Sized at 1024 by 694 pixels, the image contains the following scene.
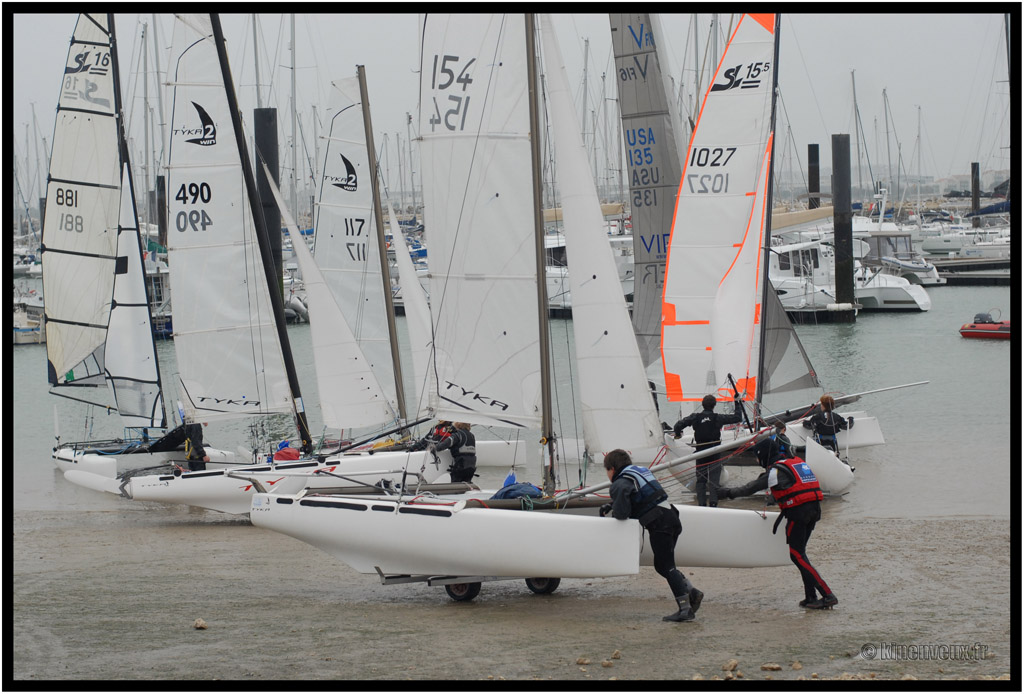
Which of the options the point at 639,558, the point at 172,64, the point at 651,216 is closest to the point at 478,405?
the point at 639,558

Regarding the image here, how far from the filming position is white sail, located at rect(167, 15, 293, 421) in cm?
1436

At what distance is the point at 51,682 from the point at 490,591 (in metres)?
3.35

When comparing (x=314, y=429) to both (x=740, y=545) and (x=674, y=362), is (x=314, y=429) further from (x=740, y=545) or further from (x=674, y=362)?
(x=740, y=545)

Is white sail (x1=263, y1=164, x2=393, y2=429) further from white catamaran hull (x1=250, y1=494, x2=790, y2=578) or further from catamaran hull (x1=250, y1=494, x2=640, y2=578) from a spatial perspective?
white catamaran hull (x1=250, y1=494, x2=790, y2=578)

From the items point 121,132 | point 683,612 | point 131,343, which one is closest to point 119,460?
point 131,343

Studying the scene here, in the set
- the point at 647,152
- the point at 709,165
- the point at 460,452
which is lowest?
the point at 460,452

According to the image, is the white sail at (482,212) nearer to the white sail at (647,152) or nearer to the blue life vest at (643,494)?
the blue life vest at (643,494)

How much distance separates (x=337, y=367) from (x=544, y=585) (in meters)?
7.82

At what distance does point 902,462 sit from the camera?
15.6m

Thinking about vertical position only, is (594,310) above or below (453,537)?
above

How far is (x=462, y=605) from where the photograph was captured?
8.67 m

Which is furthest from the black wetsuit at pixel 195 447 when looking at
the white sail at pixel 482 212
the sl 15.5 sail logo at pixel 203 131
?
the white sail at pixel 482 212

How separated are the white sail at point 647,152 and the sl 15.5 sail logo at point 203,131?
6.23m

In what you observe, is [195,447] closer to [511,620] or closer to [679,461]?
[511,620]
